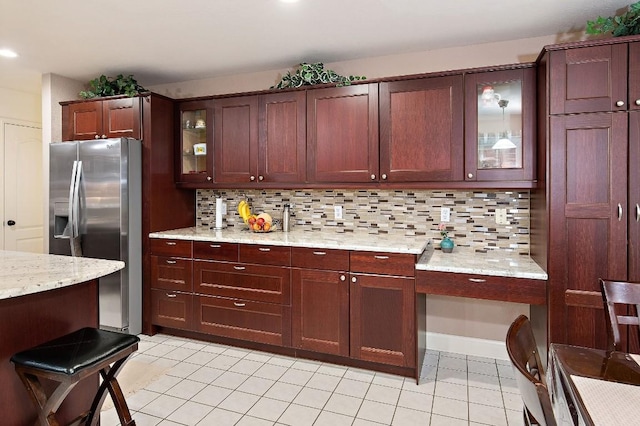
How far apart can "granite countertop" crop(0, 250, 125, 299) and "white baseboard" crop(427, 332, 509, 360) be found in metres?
2.53

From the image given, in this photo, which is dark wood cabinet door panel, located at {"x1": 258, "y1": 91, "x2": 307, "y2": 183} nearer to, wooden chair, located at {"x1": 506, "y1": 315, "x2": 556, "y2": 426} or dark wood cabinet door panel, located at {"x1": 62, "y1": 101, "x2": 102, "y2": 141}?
dark wood cabinet door panel, located at {"x1": 62, "y1": 101, "x2": 102, "y2": 141}

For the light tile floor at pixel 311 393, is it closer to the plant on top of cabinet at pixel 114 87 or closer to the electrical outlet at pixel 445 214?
the electrical outlet at pixel 445 214

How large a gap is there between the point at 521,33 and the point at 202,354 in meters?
3.48

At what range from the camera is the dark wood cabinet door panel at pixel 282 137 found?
3.36m

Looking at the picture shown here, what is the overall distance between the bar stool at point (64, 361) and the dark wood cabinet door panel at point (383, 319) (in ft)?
5.15

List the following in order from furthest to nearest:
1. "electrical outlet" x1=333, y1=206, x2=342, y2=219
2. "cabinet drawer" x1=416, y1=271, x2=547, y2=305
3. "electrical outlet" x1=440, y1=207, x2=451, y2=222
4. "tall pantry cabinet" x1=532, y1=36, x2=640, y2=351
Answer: "electrical outlet" x1=333, y1=206, x2=342, y2=219 → "electrical outlet" x1=440, y1=207, x2=451, y2=222 → "cabinet drawer" x1=416, y1=271, x2=547, y2=305 → "tall pantry cabinet" x1=532, y1=36, x2=640, y2=351

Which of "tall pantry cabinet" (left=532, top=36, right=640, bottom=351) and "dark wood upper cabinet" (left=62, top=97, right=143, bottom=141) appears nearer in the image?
"tall pantry cabinet" (left=532, top=36, right=640, bottom=351)

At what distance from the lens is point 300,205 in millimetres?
3752

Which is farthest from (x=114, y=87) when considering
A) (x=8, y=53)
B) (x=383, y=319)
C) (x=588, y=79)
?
(x=588, y=79)

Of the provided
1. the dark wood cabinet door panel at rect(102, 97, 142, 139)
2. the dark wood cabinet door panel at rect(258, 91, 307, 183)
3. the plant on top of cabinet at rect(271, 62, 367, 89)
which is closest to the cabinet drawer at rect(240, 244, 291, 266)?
the dark wood cabinet door panel at rect(258, 91, 307, 183)

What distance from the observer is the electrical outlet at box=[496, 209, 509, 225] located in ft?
10.1

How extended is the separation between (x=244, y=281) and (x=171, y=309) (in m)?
0.82

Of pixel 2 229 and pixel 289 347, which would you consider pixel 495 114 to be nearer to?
pixel 289 347

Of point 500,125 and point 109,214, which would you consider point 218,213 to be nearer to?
point 109,214
